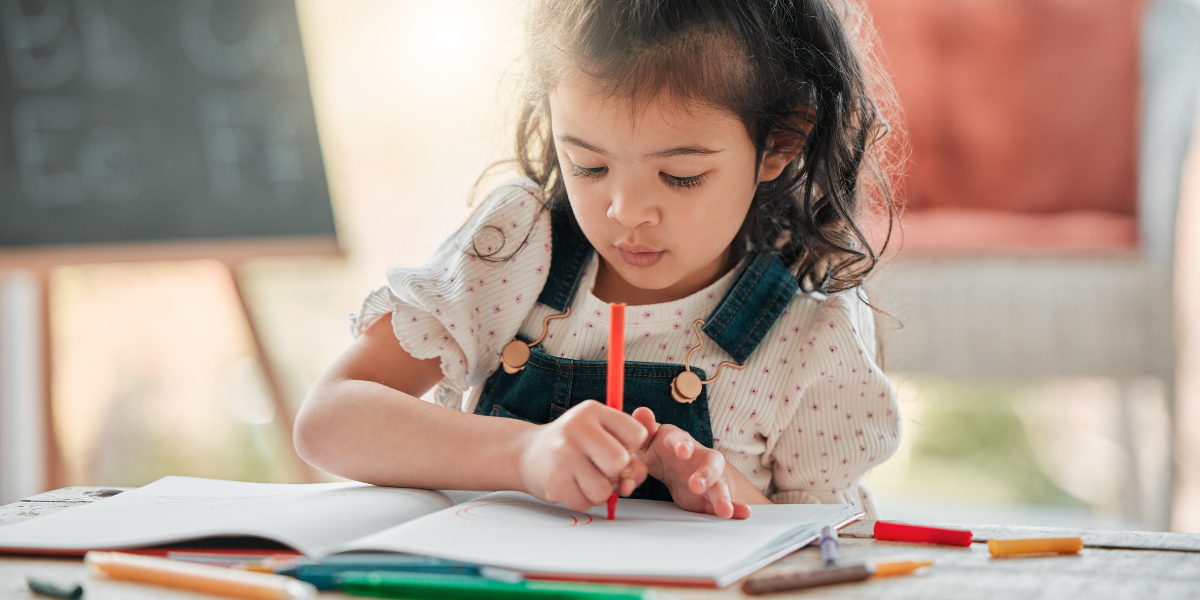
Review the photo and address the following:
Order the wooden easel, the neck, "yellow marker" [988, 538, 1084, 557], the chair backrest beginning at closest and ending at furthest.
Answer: "yellow marker" [988, 538, 1084, 557], the neck, the wooden easel, the chair backrest

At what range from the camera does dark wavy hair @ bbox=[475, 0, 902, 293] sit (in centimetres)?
69

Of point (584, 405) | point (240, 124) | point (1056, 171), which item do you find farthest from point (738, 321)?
point (1056, 171)

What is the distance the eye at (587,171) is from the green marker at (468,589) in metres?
0.35

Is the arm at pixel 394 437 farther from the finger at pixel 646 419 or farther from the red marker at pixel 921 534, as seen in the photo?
the red marker at pixel 921 534

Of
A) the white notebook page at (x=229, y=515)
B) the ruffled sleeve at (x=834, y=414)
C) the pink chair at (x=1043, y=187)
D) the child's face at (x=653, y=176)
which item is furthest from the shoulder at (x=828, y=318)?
the pink chair at (x=1043, y=187)

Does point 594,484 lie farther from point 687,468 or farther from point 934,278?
point 934,278

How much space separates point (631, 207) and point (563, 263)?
17 centimetres

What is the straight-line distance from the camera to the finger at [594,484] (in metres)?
0.54

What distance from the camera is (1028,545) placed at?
50cm

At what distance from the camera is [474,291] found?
0.80m

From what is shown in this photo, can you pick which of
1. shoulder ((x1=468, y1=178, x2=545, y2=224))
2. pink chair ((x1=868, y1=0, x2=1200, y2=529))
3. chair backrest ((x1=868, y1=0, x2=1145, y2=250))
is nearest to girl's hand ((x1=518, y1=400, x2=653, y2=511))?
shoulder ((x1=468, y1=178, x2=545, y2=224))

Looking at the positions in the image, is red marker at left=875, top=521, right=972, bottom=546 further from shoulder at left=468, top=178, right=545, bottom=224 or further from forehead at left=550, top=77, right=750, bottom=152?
shoulder at left=468, top=178, right=545, bottom=224

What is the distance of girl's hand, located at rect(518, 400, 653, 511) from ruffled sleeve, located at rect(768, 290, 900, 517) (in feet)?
0.87

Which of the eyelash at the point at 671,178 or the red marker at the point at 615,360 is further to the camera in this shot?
the eyelash at the point at 671,178
